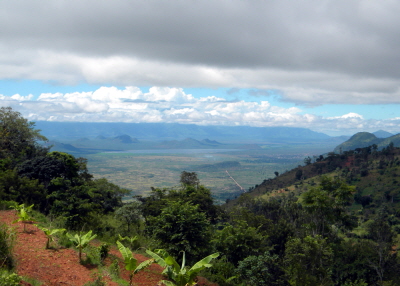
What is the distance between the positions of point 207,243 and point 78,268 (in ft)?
20.7

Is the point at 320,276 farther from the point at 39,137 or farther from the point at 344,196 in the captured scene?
the point at 39,137

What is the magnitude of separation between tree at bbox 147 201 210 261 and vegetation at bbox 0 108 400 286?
0.05 metres

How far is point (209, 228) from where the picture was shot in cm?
1633

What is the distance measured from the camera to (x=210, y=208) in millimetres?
30828

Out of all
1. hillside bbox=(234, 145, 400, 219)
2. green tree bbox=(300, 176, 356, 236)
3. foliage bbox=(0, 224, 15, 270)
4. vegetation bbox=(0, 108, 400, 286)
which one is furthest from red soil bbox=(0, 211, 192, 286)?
hillside bbox=(234, 145, 400, 219)

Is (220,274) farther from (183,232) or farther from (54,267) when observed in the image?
(54,267)

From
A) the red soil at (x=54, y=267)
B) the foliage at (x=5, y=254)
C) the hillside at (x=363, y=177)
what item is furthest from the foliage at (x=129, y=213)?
the hillside at (x=363, y=177)

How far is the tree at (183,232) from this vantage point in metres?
13.1

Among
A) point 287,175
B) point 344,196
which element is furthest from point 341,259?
point 287,175

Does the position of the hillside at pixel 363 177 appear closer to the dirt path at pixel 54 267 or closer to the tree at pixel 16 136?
the tree at pixel 16 136

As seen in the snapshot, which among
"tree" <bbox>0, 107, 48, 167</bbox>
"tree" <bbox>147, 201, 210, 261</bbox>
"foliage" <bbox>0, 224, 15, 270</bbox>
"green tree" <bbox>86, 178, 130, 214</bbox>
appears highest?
"tree" <bbox>0, 107, 48, 167</bbox>

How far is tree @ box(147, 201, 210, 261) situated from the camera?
13.1m

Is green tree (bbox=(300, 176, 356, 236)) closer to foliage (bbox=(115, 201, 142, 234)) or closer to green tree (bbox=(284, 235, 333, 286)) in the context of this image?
green tree (bbox=(284, 235, 333, 286))

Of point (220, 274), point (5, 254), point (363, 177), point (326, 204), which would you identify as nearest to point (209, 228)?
point (220, 274)
